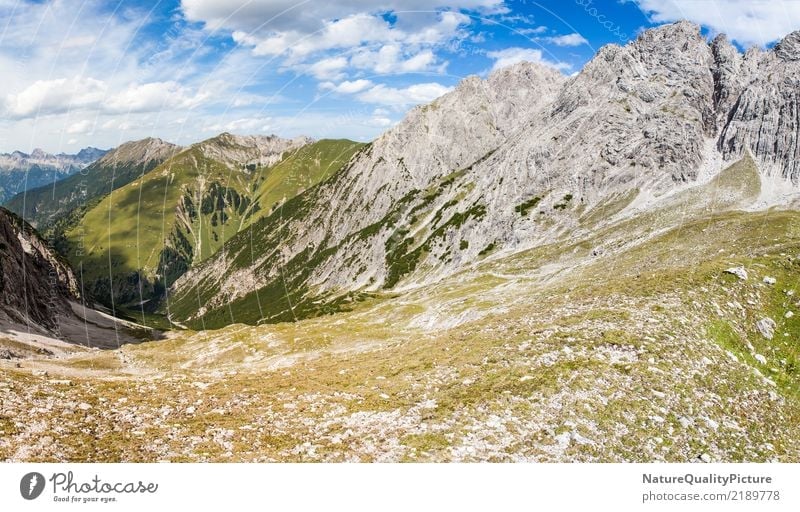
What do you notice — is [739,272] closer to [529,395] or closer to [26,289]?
[529,395]

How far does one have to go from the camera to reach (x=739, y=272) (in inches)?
1362

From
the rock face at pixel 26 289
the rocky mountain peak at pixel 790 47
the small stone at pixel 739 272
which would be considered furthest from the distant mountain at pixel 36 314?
the rocky mountain peak at pixel 790 47

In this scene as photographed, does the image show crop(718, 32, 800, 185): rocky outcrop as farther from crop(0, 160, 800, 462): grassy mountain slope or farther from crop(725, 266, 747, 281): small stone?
crop(725, 266, 747, 281): small stone

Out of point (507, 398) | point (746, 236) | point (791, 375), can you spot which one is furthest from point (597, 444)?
point (746, 236)

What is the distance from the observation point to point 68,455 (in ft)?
59.6

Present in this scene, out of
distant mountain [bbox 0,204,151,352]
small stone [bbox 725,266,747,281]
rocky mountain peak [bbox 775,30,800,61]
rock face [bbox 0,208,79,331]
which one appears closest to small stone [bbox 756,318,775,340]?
small stone [bbox 725,266,747,281]

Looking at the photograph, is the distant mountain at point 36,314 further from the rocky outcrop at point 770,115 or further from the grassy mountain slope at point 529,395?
the rocky outcrop at point 770,115

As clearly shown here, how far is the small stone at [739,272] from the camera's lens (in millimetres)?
34219

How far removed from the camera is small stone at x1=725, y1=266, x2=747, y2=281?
34.2 metres

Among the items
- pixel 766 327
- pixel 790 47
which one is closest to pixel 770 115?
pixel 790 47
